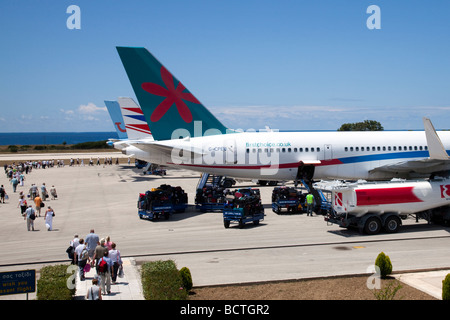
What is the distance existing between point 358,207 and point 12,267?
17.7m

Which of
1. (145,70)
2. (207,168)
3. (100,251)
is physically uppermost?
(145,70)

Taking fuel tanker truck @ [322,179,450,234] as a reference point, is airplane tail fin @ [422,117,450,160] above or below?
above

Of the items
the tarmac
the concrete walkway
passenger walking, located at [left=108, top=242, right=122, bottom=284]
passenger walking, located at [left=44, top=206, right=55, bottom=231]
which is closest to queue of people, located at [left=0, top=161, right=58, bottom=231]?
passenger walking, located at [left=44, top=206, right=55, bottom=231]

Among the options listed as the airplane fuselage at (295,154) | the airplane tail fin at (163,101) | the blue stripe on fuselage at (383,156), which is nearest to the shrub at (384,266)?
the airplane fuselage at (295,154)

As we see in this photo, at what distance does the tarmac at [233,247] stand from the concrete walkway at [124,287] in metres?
0.04

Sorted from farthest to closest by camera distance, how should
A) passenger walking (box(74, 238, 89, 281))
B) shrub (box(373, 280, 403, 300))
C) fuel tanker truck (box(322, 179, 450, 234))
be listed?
fuel tanker truck (box(322, 179, 450, 234)) → passenger walking (box(74, 238, 89, 281)) → shrub (box(373, 280, 403, 300))

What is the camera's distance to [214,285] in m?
16.1

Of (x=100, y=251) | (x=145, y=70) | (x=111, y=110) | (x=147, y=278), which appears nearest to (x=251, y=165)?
(x=145, y=70)

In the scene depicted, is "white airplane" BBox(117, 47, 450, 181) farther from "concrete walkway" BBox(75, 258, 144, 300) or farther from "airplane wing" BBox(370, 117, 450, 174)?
"concrete walkway" BBox(75, 258, 144, 300)

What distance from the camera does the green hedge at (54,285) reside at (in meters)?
13.4

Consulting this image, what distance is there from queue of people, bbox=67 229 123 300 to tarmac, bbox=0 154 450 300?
1.44 ft

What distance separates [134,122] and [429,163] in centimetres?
3514

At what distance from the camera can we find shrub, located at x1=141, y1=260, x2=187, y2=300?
13336 millimetres
